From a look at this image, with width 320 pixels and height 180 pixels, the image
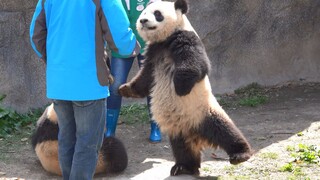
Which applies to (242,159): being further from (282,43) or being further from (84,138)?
(282,43)

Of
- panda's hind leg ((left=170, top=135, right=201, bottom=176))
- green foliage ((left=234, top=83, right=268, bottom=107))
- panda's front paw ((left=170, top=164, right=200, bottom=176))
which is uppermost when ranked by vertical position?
panda's hind leg ((left=170, top=135, right=201, bottom=176))

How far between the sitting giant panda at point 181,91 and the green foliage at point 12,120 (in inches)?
91.5

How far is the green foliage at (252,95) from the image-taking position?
25.8ft

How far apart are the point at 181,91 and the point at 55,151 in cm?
139

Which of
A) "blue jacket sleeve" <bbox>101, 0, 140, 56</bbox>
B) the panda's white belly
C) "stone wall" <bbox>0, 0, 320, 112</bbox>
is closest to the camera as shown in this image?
"blue jacket sleeve" <bbox>101, 0, 140, 56</bbox>

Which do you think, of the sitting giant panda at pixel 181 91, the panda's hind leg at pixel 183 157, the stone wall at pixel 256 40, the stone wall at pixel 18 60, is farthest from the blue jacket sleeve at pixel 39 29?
the stone wall at pixel 256 40

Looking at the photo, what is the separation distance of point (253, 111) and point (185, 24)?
2972 mm

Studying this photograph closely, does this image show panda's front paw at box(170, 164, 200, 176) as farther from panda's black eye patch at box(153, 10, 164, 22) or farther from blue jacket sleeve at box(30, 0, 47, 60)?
blue jacket sleeve at box(30, 0, 47, 60)

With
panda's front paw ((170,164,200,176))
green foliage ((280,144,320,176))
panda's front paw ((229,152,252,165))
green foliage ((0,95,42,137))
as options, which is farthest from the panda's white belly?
green foliage ((0,95,42,137))

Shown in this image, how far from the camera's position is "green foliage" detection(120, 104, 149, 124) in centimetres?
727

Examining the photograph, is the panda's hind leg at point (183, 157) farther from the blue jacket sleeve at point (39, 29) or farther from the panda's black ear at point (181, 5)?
the blue jacket sleeve at point (39, 29)

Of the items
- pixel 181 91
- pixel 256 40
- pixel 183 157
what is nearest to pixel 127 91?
pixel 181 91

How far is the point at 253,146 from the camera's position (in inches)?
234

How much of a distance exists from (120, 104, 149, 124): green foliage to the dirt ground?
0.17 meters
